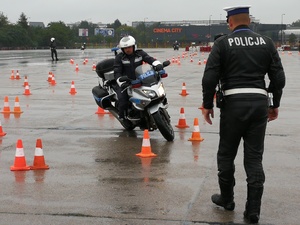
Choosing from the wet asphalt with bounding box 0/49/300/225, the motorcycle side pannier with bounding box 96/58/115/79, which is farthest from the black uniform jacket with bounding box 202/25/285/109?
the motorcycle side pannier with bounding box 96/58/115/79

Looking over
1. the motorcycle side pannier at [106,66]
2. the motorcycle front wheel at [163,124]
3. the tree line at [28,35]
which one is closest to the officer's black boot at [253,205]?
the motorcycle front wheel at [163,124]

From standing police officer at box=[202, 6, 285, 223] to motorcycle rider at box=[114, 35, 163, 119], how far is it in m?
4.62

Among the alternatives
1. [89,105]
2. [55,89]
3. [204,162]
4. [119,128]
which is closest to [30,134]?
[119,128]

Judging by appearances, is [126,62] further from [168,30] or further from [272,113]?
[168,30]

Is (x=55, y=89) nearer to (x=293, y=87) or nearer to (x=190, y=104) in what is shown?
(x=190, y=104)

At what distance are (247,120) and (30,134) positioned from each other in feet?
19.9

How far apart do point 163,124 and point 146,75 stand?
0.86 meters

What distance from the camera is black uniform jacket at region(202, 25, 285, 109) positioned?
5.84 metres

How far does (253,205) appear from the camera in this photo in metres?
5.80

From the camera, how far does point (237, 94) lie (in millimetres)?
5863

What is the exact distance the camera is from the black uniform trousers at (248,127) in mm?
5844

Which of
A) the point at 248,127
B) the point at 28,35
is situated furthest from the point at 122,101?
the point at 28,35

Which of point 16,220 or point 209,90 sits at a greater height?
point 209,90

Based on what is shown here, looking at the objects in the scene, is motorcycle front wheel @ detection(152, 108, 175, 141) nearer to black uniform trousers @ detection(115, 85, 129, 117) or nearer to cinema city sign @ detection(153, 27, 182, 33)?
black uniform trousers @ detection(115, 85, 129, 117)
